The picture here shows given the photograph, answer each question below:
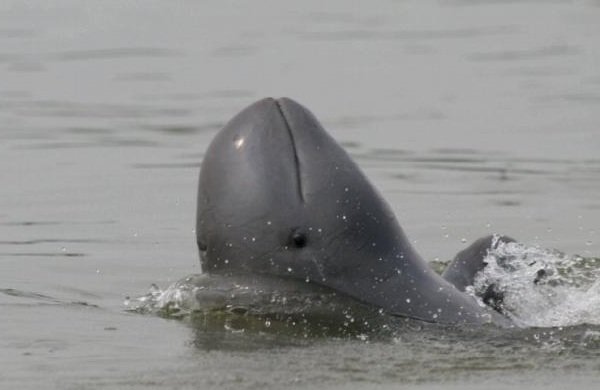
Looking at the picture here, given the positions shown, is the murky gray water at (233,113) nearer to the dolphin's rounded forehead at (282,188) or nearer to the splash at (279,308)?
the splash at (279,308)

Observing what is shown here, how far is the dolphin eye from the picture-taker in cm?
772

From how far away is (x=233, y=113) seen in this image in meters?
16.6

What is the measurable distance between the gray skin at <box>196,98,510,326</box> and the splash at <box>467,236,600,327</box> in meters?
0.64

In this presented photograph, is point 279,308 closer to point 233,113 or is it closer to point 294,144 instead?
point 294,144

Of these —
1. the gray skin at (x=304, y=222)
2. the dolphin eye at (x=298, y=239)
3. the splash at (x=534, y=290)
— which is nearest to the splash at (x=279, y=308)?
the gray skin at (x=304, y=222)

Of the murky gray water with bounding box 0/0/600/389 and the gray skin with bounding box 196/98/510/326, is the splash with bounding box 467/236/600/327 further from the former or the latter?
the gray skin with bounding box 196/98/510/326

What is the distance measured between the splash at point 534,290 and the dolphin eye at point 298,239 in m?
1.10

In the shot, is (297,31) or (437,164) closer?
(437,164)

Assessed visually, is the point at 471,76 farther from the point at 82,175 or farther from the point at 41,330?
the point at 41,330

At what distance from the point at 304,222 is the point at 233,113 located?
891 cm

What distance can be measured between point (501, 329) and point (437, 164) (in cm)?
647

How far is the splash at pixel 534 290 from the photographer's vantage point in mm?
8461

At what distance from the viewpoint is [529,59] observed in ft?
65.3

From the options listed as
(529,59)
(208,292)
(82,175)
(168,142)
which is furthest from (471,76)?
(208,292)
